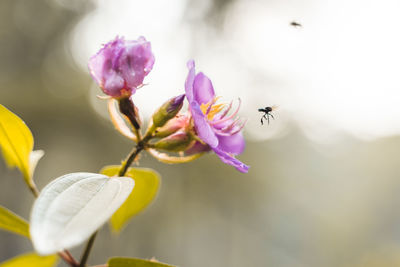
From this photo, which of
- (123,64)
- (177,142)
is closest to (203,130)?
(177,142)

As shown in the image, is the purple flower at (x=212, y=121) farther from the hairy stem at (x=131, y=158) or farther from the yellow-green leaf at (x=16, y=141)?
the yellow-green leaf at (x=16, y=141)

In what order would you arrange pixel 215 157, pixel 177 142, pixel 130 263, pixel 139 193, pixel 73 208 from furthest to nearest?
pixel 215 157, pixel 139 193, pixel 177 142, pixel 130 263, pixel 73 208

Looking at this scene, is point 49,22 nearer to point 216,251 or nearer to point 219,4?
point 219,4

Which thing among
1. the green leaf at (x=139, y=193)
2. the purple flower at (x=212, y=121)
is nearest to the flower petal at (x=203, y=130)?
the purple flower at (x=212, y=121)

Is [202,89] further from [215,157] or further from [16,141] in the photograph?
[215,157]

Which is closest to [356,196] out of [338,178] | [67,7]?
[338,178]

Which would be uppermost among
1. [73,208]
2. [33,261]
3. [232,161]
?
[232,161]
